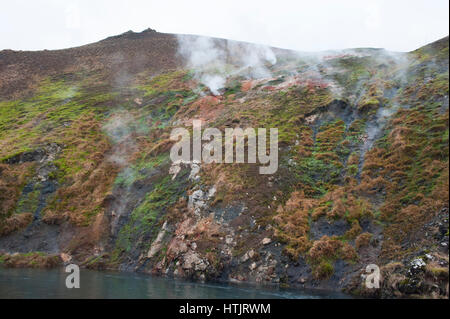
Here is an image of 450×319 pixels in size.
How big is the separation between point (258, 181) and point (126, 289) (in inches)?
538

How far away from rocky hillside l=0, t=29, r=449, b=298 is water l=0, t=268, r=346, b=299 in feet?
7.19

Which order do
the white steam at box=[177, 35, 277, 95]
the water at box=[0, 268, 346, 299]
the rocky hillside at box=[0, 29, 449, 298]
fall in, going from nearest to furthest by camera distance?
the water at box=[0, 268, 346, 299], the rocky hillside at box=[0, 29, 449, 298], the white steam at box=[177, 35, 277, 95]

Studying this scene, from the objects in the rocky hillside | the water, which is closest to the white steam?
the rocky hillside

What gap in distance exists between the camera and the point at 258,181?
29.5 metres

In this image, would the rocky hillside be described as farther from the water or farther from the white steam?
the water

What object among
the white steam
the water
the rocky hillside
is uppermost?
the white steam

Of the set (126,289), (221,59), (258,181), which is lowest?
(126,289)

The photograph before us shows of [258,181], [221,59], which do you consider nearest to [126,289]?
[258,181]

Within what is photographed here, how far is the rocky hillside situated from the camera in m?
22.1

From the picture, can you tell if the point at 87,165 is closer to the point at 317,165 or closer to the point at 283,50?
the point at 317,165

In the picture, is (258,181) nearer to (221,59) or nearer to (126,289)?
(126,289)

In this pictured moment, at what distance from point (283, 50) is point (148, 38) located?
105 feet

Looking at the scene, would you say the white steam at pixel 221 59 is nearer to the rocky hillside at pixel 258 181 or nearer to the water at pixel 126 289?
the rocky hillside at pixel 258 181

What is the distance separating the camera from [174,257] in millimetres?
25906
